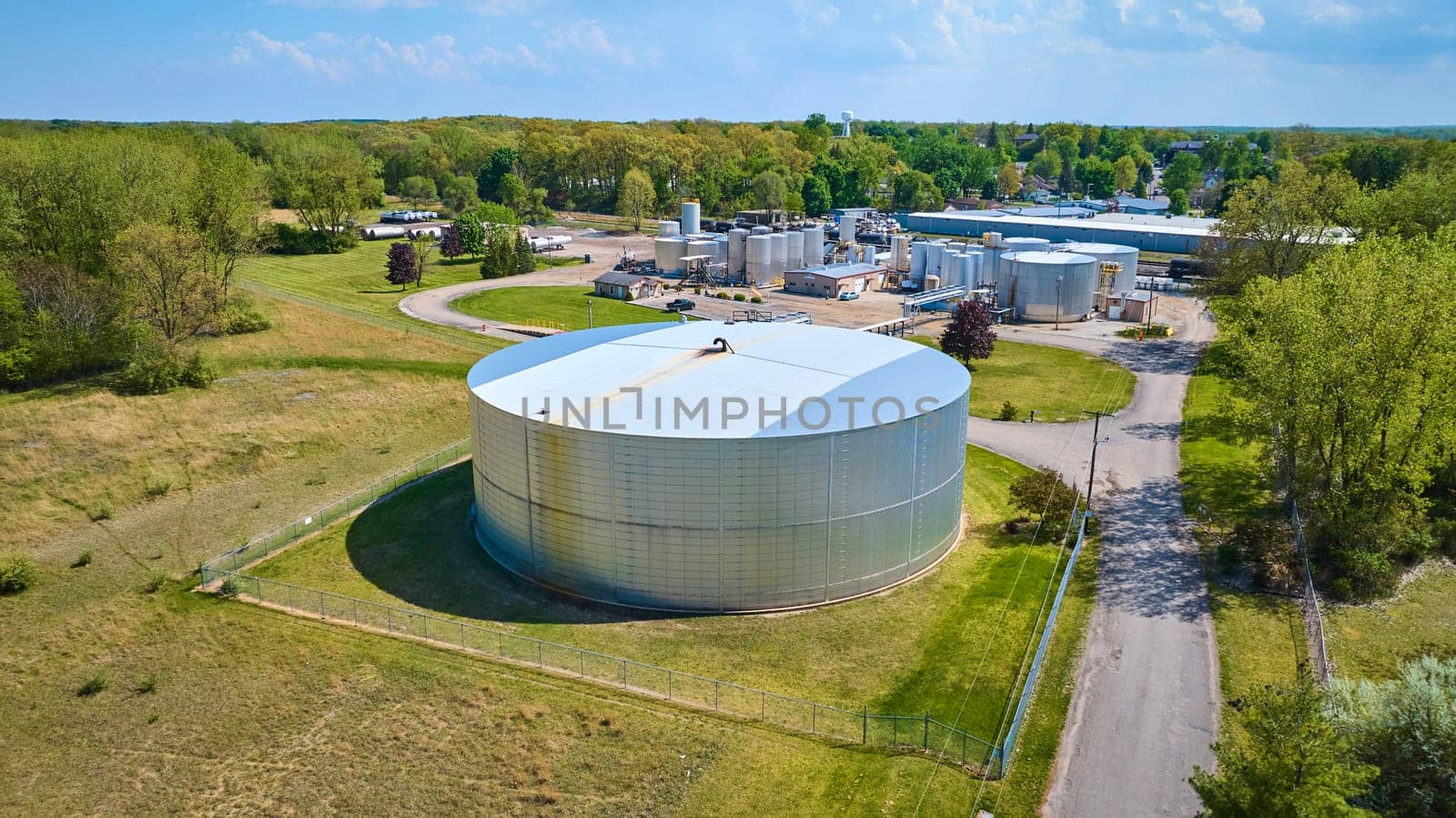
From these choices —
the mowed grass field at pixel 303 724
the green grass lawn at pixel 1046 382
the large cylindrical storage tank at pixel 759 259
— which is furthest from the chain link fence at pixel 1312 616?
the large cylindrical storage tank at pixel 759 259

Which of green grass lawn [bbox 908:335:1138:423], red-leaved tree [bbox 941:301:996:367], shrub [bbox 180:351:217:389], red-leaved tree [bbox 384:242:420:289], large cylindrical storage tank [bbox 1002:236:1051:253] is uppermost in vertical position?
large cylindrical storage tank [bbox 1002:236:1051:253]

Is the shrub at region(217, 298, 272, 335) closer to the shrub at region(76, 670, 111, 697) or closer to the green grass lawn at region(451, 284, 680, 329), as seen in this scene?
the green grass lawn at region(451, 284, 680, 329)

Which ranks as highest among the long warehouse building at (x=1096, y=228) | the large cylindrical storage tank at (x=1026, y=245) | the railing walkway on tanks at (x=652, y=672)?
the long warehouse building at (x=1096, y=228)

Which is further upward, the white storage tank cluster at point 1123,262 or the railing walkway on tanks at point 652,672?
the white storage tank cluster at point 1123,262

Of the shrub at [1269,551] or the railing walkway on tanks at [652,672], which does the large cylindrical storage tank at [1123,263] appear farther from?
the railing walkway on tanks at [652,672]

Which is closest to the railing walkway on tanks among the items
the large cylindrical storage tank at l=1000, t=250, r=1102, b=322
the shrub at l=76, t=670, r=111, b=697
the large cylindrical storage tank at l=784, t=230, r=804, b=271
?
the shrub at l=76, t=670, r=111, b=697

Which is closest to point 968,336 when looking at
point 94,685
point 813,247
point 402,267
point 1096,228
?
point 813,247

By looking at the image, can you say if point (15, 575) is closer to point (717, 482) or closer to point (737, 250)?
point (717, 482)

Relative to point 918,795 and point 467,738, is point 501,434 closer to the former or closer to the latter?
point 467,738
